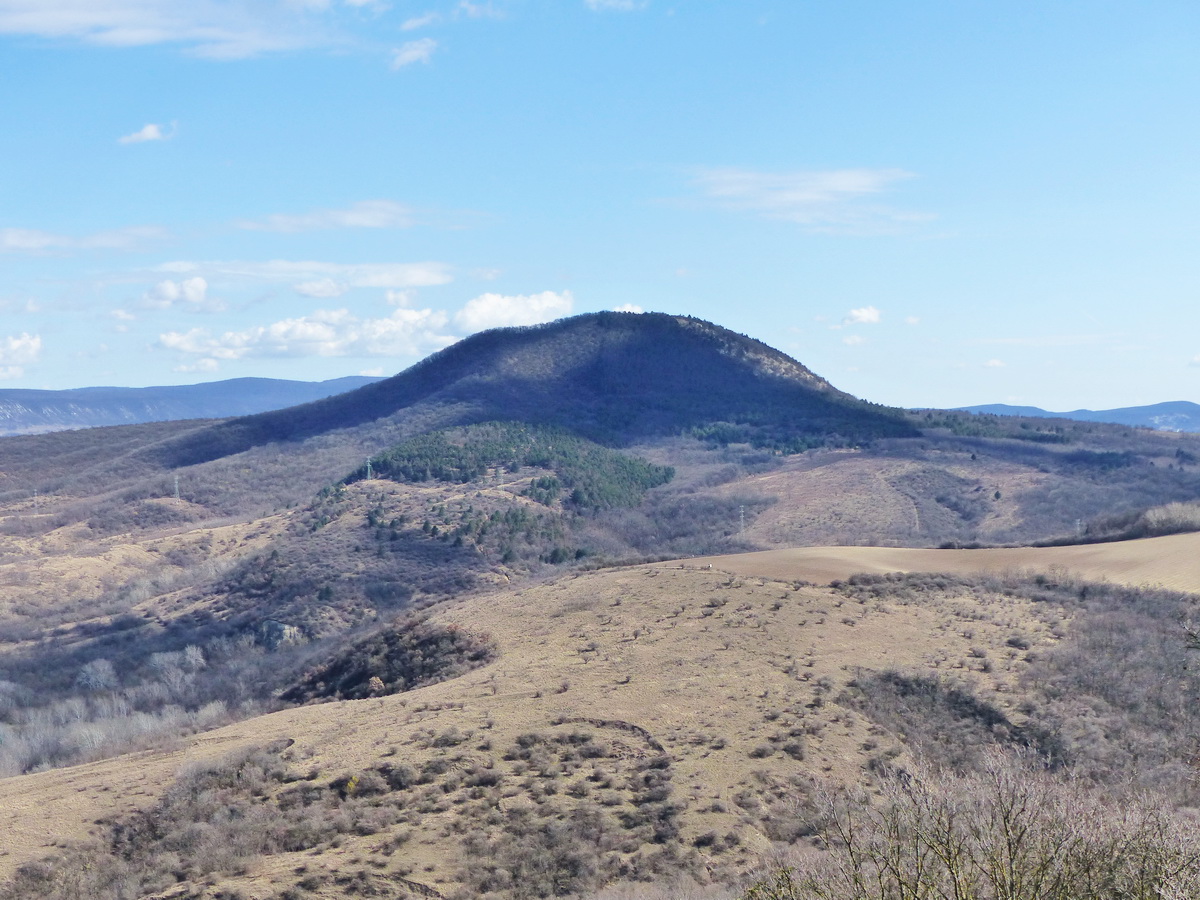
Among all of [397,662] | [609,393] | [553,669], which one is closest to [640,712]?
[553,669]

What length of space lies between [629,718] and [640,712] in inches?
22.8

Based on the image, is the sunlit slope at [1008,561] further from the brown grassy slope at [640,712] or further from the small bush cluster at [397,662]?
the small bush cluster at [397,662]

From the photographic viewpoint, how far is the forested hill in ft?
427

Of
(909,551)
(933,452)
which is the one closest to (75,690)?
(909,551)

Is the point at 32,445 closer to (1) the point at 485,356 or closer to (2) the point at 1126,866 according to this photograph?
(1) the point at 485,356

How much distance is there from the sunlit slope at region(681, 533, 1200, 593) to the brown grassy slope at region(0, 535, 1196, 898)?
80.6 inches

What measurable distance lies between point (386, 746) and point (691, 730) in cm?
806

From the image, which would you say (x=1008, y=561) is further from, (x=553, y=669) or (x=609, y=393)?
(x=609, y=393)

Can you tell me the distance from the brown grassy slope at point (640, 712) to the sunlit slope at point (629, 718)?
0.07 meters

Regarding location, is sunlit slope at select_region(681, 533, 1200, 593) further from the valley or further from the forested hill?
the forested hill

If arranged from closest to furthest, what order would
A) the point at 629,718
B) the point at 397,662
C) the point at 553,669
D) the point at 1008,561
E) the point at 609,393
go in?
the point at 629,718
the point at 553,669
the point at 397,662
the point at 1008,561
the point at 609,393

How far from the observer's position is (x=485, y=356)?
519 ft

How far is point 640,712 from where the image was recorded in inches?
1083

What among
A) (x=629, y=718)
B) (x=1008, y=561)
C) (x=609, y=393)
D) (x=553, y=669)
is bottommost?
(x=629, y=718)
